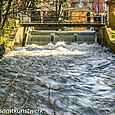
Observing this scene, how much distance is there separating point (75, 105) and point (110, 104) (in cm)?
76

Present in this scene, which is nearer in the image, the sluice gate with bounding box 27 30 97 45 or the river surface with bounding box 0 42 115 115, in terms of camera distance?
the river surface with bounding box 0 42 115 115

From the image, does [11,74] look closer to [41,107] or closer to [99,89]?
[99,89]

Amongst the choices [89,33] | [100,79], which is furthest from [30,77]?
[89,33]

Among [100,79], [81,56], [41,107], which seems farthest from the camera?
[81,56]

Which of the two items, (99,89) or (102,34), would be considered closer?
(99,89)

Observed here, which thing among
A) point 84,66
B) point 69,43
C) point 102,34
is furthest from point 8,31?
point 84,66

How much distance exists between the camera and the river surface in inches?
285

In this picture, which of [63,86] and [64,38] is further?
[64,38]

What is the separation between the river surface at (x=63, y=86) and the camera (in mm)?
7246

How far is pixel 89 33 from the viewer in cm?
2367

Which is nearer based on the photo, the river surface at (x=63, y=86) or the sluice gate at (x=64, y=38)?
the river surface at (x=63, y=86)

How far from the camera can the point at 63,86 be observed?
30.5ft

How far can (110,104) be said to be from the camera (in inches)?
298

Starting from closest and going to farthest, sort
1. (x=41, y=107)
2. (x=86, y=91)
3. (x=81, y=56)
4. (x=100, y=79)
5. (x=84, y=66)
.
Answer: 1. (x=41, y=107)
2. (x=86, y=91)
3. (x=100, y=79)
4. (x=84, y=66)
5. (x=81, y=56)
